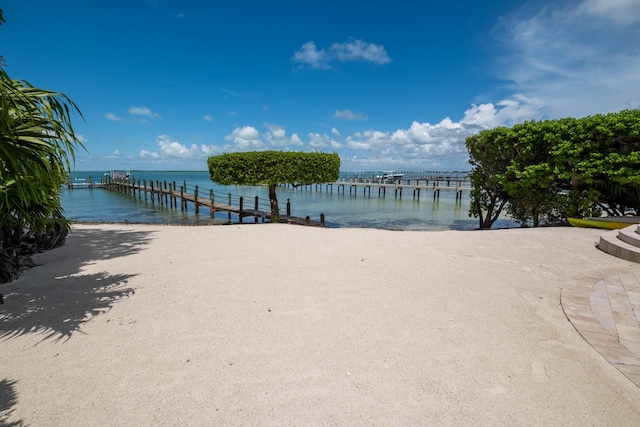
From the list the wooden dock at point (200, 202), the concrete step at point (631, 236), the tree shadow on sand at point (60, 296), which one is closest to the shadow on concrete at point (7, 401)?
the tree shadow on sand at point (60, 296)

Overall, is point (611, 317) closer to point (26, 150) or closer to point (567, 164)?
point (26, 150)

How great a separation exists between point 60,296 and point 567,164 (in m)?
13.4

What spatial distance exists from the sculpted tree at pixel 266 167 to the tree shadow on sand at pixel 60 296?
8.75m

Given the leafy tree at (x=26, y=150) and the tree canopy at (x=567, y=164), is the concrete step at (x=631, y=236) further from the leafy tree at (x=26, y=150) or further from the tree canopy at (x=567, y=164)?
the leafy tree at (x=26, y=150)

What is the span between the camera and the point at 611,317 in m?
3.63

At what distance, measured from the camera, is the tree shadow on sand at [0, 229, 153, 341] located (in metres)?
3.43

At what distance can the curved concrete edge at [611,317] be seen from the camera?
287cm

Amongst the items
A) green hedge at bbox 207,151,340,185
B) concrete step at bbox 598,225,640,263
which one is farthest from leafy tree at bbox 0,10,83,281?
concrete step at bbox 598,225,640,263

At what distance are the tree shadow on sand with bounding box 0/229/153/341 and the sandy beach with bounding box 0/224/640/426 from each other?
26 mm

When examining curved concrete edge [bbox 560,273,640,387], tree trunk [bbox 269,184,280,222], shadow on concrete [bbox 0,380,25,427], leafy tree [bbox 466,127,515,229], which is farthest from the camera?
tree trunk [bbox 269,184,280,222]

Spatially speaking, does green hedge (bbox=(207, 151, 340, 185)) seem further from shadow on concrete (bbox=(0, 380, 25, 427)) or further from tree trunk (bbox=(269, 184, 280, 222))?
shadow on concrete (bbox=(0, 380, 25, 427))

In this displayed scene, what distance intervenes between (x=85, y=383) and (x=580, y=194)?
13.5 meters

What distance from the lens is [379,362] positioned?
278 cm

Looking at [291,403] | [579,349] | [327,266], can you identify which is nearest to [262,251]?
[327,266]
